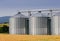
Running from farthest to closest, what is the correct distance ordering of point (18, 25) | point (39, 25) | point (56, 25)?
point (18, 25), point (39, 25), point (56, 25)

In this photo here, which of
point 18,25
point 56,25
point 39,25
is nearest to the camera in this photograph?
point 56,25

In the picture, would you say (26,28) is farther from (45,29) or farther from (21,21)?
(45,29)

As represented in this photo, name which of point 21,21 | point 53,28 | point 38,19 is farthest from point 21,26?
point 53,28

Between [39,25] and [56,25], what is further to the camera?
[39,25]

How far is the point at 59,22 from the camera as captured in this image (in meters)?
28.8

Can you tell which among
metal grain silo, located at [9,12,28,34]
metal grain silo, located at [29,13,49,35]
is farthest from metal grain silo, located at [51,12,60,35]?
metal grain silo, located at [9,12,28,34]

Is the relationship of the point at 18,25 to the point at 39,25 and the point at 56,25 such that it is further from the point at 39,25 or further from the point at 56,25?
the point at 56,25

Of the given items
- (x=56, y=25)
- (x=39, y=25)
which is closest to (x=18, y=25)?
(x=39, y=25)

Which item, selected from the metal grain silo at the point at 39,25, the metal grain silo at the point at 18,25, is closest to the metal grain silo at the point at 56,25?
the metal grain silo at the point at 39,25

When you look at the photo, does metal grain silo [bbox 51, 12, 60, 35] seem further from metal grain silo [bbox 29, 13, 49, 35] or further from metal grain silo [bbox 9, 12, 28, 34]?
metal grain silo [bbox 9, 12, 28, 34]

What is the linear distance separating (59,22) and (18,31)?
886 cm

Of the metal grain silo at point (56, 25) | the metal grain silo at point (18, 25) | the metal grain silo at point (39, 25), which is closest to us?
the metal grain silo at point (56, 25)

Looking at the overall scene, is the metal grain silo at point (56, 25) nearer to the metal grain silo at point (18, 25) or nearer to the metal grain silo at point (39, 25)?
the metal grain silo at point (39, 25)

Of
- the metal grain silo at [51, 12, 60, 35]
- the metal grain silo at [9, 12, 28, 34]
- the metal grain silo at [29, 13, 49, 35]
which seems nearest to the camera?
the metal grain silo at [51, 12, 60, 35]
